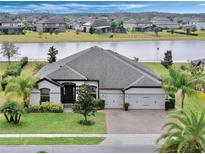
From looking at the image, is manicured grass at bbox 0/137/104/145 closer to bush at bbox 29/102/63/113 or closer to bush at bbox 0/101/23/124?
bush at bbox 0/101/23/124

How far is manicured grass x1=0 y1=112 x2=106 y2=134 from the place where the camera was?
2749 centimetres

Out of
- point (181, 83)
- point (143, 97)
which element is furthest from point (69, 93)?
point (181, 83)

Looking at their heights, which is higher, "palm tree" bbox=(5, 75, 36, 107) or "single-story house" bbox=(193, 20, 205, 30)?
"palm tree" bbox=(5, 75, 36, 107)

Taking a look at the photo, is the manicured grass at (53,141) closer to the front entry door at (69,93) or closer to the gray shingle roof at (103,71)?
the front entry door at (69,93)

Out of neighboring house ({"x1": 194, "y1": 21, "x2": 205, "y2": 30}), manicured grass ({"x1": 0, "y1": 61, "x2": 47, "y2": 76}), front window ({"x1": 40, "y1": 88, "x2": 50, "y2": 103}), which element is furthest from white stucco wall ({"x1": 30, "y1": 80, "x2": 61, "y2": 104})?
neighboring house ({"x1": 194, "y1": 21, "x2": 205, "y2": 30})

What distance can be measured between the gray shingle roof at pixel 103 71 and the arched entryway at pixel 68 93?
2.30 ft

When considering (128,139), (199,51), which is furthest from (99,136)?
(199,51)

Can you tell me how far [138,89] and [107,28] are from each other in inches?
3838

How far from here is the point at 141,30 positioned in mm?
138250

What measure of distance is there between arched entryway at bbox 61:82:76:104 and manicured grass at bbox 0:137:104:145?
9.56m

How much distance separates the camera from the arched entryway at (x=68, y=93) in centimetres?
3516

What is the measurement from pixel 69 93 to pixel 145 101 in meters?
6.63

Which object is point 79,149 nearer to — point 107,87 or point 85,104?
point 85,104

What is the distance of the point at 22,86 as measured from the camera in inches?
1294
